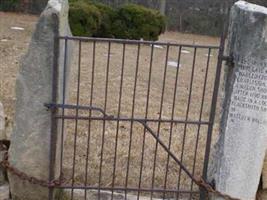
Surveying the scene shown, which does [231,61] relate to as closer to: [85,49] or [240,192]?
[240,192]

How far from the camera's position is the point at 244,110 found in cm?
379

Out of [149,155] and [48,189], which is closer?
[48,189]

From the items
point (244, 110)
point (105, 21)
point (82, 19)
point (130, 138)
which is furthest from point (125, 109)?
point (105, 21)

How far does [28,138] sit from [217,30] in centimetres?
1469

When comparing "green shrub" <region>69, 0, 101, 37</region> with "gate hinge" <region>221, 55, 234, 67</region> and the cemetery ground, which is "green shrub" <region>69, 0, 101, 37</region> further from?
"gate hinge" <region>221, 55, 234, 67</region>

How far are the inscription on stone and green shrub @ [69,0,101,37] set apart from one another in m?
7.69

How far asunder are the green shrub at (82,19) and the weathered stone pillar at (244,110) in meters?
7.64

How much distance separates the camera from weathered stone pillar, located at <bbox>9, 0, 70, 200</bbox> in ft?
12.0

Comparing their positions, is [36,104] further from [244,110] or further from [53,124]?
[244,110]

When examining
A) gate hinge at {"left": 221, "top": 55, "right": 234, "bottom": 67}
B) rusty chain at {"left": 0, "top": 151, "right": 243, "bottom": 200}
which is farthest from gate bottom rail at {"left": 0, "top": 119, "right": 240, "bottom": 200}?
gate hinge at {"left": 221, "top": 55, "right": 234, "bottom": 67}

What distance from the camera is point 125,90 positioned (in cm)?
711

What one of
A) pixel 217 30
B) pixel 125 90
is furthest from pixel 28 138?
pixel 217 30

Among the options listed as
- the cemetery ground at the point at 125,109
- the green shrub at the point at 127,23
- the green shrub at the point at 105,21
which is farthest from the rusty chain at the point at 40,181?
the green shrub at the point at 105,21

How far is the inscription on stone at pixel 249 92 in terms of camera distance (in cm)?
371
